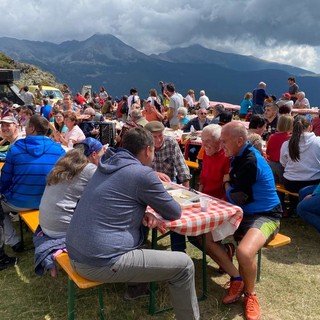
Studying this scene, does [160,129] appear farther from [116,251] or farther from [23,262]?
[23,262]

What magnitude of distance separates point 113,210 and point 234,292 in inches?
53.7

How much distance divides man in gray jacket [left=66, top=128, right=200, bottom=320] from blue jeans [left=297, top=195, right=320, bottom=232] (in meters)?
2.02

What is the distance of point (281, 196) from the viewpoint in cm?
484

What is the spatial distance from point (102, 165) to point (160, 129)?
1458 millimetres

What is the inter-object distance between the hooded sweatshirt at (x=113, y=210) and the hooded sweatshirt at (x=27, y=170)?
4.86 feet

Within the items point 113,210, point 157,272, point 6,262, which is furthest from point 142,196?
point 6,262

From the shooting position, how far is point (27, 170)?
3.52 metres

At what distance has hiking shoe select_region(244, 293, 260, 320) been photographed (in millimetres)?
2643

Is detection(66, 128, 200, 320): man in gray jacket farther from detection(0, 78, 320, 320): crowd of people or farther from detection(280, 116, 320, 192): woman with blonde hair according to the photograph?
detection(280, 116, 320, 192): woman with blonde hair

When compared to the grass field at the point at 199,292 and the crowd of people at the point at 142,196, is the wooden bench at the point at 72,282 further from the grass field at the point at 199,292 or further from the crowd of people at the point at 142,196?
the grass field at the point at 199,292

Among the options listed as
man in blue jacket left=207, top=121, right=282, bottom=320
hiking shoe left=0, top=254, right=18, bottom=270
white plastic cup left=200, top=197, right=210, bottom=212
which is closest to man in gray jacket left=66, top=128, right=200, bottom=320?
white plastic cup left=200, top=197, right=210, bottom=212

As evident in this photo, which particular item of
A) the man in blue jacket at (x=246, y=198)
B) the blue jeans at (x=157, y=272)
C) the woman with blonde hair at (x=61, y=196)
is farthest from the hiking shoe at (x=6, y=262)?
the man in blue jacket at (x=246, y=198)

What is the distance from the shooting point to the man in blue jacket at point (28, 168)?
11.6 ft

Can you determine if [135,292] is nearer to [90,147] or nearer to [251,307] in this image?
[251,307]
